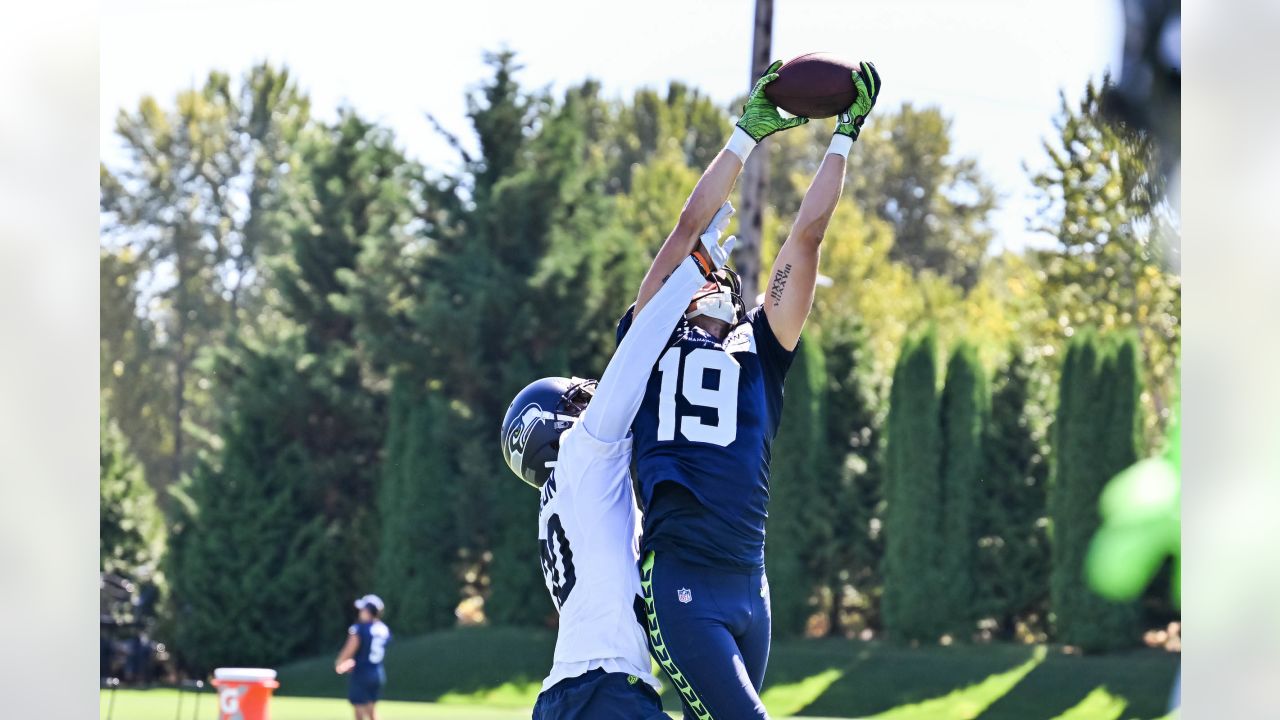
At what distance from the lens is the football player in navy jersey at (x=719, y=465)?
2.97 meters

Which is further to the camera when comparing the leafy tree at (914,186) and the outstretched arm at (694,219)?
the leafy tree at (914,186)

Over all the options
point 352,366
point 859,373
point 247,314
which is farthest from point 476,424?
point 247,314

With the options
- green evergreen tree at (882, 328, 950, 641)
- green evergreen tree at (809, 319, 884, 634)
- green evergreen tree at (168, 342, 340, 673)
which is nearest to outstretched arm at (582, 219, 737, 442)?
green evergreen tree at (882, 328, 950, 641)

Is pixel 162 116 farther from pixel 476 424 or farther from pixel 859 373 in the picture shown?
pixel 859 373

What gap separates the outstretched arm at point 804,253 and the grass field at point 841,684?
9.58 meters

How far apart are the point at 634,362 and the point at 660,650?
1.84 feet

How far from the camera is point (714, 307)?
10.7 feet

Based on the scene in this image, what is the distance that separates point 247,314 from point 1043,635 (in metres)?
23.7

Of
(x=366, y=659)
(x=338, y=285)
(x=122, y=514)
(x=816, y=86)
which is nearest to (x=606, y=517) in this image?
(x=816, y=86)

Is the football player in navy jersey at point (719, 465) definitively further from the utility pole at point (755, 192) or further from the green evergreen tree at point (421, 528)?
the green evergreen tree at point (421, 528)

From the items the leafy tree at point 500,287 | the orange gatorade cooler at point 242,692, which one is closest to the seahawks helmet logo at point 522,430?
the orange gatorade cooler at point 242,692

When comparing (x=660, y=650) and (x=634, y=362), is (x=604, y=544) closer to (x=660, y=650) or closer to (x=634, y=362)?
(x=660, y=650)

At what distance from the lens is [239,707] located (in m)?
6.57

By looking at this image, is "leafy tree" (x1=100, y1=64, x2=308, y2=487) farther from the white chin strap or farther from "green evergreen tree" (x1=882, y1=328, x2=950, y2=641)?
the white chin strap
